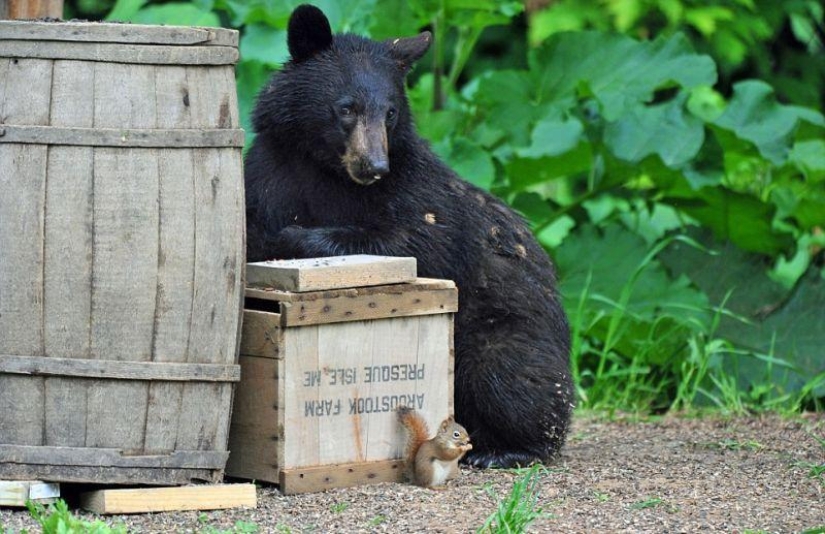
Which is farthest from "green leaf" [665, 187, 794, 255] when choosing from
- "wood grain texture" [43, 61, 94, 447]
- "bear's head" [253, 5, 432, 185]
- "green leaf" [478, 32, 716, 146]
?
"wood grain texture" [43, 61, 94, 447]

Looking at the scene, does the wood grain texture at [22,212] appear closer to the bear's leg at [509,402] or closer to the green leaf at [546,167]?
the bear's leg at [509,402]

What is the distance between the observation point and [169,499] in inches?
149

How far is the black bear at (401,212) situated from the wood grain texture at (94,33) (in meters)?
1.10

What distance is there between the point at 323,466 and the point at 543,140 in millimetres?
3343

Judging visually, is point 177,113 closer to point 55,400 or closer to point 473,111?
point 55,400

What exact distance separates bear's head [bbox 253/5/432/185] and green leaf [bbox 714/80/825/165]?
2.72m

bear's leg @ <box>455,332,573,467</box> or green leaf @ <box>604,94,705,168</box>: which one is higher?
green leaf @ <box>604,94,705,168</box>

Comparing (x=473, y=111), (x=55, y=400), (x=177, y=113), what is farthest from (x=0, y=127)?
(x=473, y=111)

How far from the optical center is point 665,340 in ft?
22.5

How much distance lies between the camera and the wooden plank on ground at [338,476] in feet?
13.1

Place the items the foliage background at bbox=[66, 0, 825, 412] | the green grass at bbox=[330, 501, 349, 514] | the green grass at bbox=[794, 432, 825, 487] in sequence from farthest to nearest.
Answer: the foliage background at bbox=[66, 0, 825, 412], the green grass at bbox=[794, 432, 825, 487], the green grass at bbox=[330, 501, 349, 514]

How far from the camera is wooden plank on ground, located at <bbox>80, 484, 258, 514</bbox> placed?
3.72 metres

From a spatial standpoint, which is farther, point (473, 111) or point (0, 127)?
point (473, 111)

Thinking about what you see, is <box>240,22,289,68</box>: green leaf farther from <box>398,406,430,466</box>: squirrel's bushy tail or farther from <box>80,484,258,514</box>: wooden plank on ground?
<box>80,484,258,514</box>: wooden plank on ground
